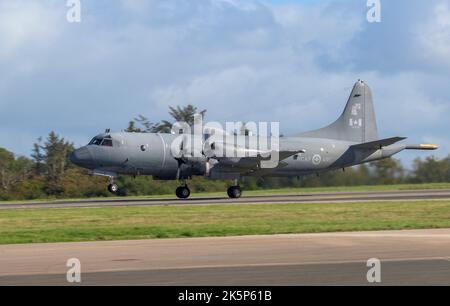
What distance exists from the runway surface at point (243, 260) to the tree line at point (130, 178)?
2904cm

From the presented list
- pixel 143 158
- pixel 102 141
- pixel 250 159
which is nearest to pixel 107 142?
pixel 102 141

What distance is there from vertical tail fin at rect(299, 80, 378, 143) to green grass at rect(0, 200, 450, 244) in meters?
13.0

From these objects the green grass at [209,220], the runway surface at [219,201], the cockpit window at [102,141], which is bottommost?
the green grass at [209,220]

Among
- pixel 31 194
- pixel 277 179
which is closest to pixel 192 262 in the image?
pixel 277 179

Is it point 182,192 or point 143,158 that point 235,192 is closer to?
point 182,192

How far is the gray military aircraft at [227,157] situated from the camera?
43.7 m

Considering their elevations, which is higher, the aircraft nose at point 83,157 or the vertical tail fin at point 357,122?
the vertical tail fin at point 357,122

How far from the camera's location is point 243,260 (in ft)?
58.8

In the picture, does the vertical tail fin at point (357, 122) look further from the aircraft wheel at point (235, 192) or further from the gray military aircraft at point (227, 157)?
the aircraft wheel at point (235, 192)

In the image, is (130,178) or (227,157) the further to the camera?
(130,178)

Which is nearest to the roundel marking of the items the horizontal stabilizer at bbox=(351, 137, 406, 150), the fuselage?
the fuselage

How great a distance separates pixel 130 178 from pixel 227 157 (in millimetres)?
17313

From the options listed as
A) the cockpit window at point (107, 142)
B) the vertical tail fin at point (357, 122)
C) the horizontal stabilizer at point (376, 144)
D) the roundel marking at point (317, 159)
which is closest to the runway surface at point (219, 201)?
the cockpit window at point (107, 142)

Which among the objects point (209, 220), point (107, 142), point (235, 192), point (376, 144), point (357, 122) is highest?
point (357, 122)
